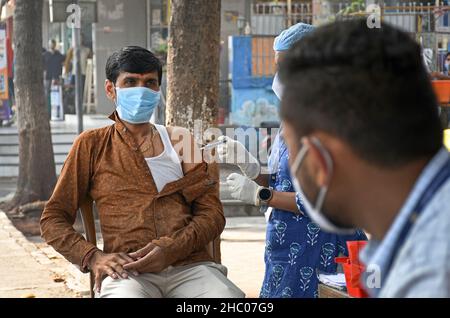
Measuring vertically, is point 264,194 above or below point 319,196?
below

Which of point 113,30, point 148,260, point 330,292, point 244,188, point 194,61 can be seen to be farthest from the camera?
point 113,30

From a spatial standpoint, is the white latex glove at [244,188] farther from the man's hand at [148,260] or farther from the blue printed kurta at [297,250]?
the man's hand at [148,260]

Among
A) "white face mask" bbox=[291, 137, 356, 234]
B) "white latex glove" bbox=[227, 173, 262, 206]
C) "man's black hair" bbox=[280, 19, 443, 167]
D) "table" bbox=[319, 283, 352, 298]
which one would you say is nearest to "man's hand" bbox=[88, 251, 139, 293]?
"white latex glove" bbox=[227, 173, 262, 206]

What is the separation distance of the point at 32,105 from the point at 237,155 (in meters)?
8.04

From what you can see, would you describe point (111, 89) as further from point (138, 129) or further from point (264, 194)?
point (264, 194)

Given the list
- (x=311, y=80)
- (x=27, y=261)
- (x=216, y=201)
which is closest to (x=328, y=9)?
(x=27, y=261)

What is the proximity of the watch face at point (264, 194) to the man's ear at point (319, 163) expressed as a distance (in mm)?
2064

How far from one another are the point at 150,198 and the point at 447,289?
248 cm

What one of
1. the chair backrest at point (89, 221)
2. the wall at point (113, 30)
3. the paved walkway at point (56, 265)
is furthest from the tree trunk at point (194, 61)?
the wall at point (113, 30)

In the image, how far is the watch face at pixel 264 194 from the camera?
3.85 meters

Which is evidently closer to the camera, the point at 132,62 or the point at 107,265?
the point at 107,265

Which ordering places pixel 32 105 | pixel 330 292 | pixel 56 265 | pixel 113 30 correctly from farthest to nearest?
pixel 113 30
pixel 32 105
pixel 56 265
pixel 330 292

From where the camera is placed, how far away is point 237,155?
159 inches

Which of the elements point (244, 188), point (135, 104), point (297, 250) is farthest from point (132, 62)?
point (297, 250)
